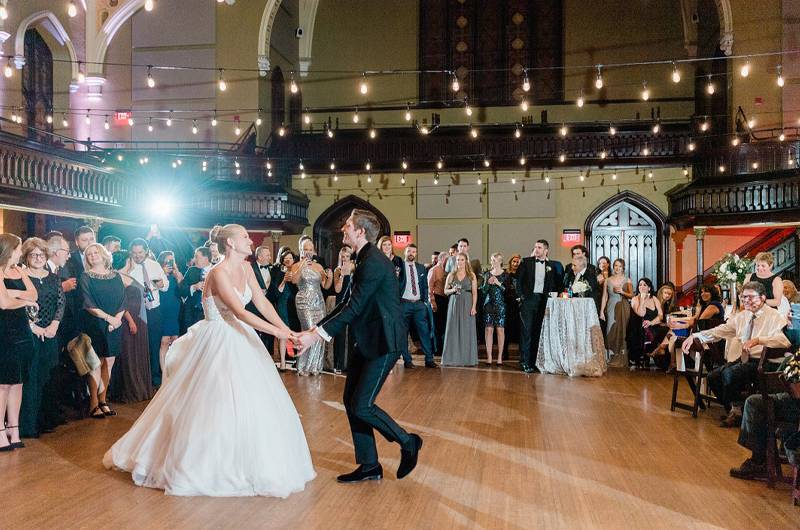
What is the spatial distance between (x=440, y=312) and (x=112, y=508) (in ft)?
26.0

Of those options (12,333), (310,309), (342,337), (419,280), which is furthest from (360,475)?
(419,280)

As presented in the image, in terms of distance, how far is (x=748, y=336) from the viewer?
6027 millimetres

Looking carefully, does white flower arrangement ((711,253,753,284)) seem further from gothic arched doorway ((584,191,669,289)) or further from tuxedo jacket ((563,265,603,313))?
gothic arched doorway ((584,191,669,289))

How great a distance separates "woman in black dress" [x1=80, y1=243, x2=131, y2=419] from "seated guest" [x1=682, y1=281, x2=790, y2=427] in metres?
5.04

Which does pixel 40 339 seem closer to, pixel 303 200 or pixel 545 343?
pixel 545 343

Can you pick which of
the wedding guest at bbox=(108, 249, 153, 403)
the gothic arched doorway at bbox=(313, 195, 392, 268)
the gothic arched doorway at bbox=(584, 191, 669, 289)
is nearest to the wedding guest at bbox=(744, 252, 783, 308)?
the wedding guest at bbox=(108, 249, 153, 403)

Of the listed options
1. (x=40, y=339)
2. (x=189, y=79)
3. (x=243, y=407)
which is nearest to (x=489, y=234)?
(x=189, y=79)

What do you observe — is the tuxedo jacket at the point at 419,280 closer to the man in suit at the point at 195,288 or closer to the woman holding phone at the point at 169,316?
the man in suit at the point at 195,288

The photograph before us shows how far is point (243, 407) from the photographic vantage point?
425 centimetres

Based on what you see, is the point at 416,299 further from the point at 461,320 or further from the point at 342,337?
the point at 342,337

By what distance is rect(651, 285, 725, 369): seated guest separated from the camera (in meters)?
8.50

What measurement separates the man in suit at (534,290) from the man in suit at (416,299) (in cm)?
129

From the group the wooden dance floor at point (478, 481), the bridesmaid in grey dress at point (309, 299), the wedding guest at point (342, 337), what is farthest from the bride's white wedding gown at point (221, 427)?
the wedding guest at point (342, 337)

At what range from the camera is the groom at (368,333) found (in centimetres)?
436
